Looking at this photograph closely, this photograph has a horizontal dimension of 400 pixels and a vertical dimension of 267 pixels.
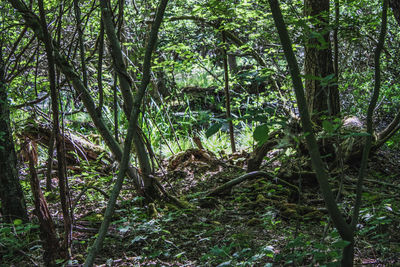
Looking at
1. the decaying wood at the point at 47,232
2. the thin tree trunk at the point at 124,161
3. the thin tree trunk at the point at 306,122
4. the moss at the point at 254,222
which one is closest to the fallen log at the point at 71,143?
the decaying wood at the point at 47,232

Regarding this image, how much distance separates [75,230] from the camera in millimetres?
2699

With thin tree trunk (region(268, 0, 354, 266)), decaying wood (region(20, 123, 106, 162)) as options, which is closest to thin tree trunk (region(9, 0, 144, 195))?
thin tree trunk (region(268, 0, 354, 266))

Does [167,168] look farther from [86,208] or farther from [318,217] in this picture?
[318,217]

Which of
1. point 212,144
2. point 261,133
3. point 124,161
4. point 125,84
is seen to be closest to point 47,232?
point 124,161

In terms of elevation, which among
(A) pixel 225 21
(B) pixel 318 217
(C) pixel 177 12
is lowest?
(B) pixel 318 217

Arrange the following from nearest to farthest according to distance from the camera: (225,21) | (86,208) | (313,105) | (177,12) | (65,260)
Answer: (65,260) → (86,208) → (313,105) → (225,21) → (177,12)

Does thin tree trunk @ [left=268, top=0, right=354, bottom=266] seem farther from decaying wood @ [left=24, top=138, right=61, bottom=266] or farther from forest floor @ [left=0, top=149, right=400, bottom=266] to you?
decaying wood @ [left=24, top=138, right=61, bottom=266]

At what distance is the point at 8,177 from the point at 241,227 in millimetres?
1776

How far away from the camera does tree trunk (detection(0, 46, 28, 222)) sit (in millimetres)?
2574

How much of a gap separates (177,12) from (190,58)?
4.71 feet

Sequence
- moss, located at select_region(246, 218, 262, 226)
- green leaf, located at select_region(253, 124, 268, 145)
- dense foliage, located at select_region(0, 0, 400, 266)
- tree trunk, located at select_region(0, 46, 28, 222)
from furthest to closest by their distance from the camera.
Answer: moss, located at select_region(246, 218, 262, 226), tree trunk, located at select_region(0, 46, 28, 222), dense foliage, located at select_region(0, 0, 400, 266), green leaf, located at select_region(253, 124, 268, 145)

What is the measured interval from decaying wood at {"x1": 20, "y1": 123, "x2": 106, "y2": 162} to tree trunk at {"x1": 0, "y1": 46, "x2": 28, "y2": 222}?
86.8 inches

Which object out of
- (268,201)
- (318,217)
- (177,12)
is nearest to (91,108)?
(268,201)

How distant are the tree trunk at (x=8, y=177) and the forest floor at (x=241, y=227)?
340 millimetres
